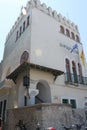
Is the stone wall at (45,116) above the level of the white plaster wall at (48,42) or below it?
below

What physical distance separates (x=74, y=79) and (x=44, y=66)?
4746 mm

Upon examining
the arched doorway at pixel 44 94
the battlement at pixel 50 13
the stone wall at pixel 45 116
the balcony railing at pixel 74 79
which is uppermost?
the battlement at pixel 50 13

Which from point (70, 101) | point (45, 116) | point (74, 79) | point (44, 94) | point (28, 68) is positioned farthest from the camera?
point (74, 79)

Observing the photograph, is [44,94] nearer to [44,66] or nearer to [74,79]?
[44,66]

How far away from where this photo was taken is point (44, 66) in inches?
507

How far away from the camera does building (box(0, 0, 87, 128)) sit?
43.1ft

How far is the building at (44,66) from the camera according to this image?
13.1 m

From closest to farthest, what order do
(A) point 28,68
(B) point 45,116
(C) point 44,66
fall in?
(B) point 45,116 < (A) point 28,68 < (C) point 44,66

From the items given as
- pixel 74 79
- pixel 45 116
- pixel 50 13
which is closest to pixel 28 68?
pixel 45 116

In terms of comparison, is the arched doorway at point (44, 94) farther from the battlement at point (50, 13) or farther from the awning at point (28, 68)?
the battlement at point (50, 13)

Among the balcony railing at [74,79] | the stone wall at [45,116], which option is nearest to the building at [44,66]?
the balcony railing at [74,79]

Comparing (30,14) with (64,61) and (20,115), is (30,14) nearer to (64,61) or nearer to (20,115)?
(64,61)

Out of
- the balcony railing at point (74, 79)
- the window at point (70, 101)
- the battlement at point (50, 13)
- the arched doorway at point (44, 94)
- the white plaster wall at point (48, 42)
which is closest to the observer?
the arched doorway at point (44, 94)

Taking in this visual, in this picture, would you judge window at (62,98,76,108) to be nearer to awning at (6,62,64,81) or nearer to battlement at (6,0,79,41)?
awning at (6,62,64,81)
